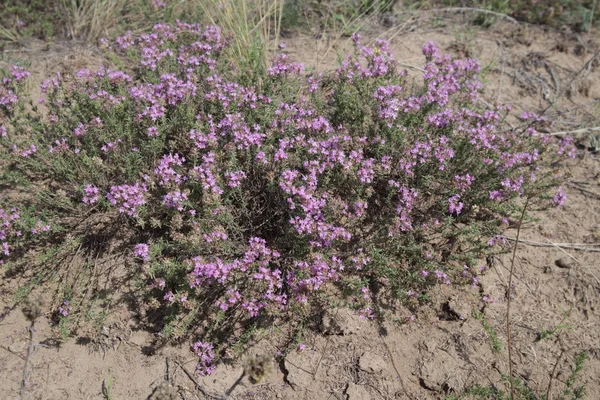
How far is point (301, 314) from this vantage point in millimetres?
3621

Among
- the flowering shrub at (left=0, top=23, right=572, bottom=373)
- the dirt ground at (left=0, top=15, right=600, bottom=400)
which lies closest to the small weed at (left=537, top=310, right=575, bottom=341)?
the dirt ground at (left=0, top=15, right=600, bottom=400)

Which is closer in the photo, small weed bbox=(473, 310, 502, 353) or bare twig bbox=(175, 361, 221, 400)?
bare twig bbox=(175, 361, 221, 400)

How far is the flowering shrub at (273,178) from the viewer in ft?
11.6

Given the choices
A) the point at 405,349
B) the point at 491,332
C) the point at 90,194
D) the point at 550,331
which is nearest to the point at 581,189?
the point at 550,331

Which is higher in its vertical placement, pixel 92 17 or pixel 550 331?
pixel 92 17

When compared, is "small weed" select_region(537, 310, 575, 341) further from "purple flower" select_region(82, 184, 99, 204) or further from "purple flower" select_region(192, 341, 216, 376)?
"purple flower" select_region(82, 184, 99, 204)

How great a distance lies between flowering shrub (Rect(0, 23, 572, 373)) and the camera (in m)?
3.53

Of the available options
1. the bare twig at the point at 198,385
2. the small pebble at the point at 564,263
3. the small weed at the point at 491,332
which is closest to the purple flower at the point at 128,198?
the bare twig at the point at 198,385

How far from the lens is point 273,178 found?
3660mm

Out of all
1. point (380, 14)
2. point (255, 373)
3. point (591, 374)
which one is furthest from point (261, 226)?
point (380, 14)

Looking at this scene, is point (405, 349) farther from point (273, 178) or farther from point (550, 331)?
point (273, 178)

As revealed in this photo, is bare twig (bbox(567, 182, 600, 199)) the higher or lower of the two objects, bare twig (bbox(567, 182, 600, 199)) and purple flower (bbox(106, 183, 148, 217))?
the lower

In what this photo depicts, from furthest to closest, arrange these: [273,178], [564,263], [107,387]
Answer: [564,263] < [273,178] < [107,387]

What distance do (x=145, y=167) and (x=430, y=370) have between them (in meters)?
2.82
